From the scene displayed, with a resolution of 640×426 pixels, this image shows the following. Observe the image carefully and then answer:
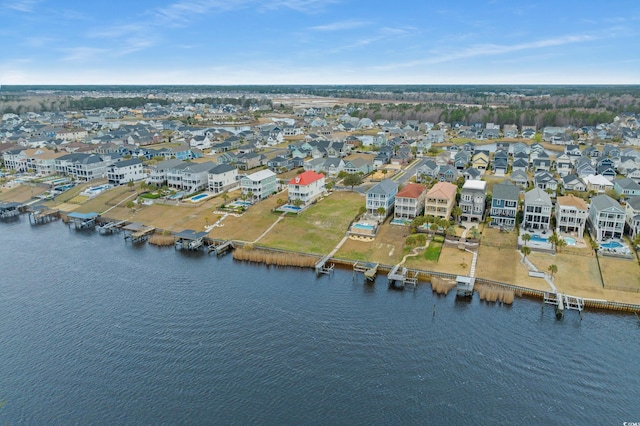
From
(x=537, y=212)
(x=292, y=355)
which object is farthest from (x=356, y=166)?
(x=292, y=355)

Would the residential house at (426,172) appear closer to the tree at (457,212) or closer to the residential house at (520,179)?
the residential house at (520,179)

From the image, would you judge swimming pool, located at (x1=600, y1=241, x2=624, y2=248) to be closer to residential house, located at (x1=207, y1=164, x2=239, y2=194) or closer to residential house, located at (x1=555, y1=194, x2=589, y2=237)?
residential house, located at (x1=555, y1=194, x2=589, y2=237)

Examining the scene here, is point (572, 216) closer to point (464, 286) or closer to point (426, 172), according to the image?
point (464, 286)

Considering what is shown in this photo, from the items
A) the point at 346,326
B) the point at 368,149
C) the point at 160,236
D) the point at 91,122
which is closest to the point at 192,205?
the point at 160,236

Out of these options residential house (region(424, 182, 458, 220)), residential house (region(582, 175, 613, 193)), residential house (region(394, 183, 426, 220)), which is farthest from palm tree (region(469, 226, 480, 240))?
residential house (region(582, 175, 613, 193))

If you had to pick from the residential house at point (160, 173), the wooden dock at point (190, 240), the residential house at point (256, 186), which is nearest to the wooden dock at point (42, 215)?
the residential house at point (160, 173)
